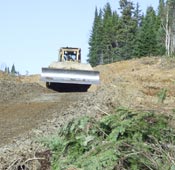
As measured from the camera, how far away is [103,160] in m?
4.16

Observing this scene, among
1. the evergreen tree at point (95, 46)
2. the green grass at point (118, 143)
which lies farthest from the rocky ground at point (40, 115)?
the evergreen tree at point (95, 46)

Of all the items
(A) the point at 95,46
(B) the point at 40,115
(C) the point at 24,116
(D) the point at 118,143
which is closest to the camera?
(D) the point at 118,143

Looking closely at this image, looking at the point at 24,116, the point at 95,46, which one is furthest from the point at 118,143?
the point at 95,46

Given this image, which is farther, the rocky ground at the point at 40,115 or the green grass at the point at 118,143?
the rocky ground at the point at 40,115

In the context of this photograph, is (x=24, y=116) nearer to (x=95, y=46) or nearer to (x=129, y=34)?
(x=129, y=34)

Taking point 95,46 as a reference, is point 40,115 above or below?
below

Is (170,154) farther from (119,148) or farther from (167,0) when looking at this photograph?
(167,0)

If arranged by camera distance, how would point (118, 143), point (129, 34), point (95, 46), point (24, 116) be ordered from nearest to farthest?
point (118, 143) → point (24, 116) → point (129, 34) → point (95, 46)

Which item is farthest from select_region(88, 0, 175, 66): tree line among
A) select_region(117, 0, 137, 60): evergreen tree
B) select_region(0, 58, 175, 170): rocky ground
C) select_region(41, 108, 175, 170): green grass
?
select_region(41, 108, 175, 170): green grass

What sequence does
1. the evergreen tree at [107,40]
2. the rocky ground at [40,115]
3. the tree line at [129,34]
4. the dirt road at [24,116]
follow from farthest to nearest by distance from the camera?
1. the evergreen tree at [107,40]
2. the tree line at [129,34]
3. the dirt road at [24,116]
4. the rocky ground at [40,115]

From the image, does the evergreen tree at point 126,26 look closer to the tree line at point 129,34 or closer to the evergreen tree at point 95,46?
the tree line at point 129,34

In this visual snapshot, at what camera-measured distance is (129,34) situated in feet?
263

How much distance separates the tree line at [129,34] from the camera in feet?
222

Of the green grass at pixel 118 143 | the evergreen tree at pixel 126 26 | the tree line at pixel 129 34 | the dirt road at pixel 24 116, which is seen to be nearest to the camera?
the green grass at pixel 118 143
